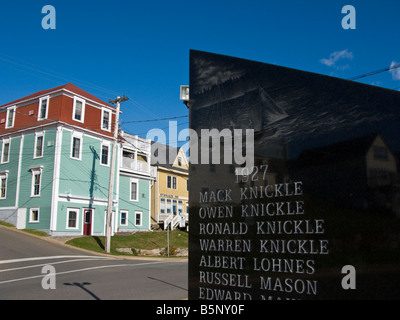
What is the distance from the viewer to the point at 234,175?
4.11m

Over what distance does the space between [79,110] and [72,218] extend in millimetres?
9279

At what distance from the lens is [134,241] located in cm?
3025

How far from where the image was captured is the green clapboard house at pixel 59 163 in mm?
29922

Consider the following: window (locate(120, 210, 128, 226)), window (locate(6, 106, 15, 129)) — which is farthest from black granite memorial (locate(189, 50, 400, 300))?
window (locate(6, 106, 15, 129))

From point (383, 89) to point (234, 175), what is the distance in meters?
1.73

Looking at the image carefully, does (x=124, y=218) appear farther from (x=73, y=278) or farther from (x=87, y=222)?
(x=73, y=278)

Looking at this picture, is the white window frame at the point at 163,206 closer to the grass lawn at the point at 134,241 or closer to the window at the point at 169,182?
the window at the point at 169,182

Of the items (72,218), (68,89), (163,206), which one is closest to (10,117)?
(68,89)

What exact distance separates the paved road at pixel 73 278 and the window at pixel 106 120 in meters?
13.7

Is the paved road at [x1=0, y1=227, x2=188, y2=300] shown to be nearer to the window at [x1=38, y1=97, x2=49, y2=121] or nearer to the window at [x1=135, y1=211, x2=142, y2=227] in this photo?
the window at [x1=38, y1=97, x2=49, y2=121]

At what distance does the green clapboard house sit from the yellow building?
22.4 feet

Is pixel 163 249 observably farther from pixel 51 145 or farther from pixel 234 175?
pixel 234 175

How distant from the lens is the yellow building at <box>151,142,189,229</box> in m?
43.2
